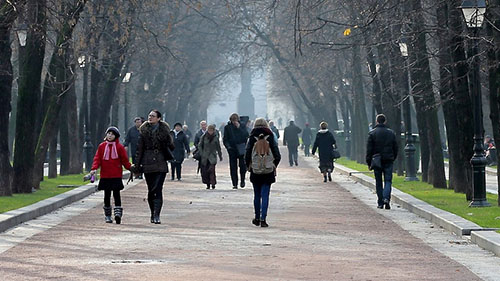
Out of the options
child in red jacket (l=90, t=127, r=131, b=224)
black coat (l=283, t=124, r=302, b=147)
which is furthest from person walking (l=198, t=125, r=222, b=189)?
black coat (l=283, t=124, r=302, b=147)

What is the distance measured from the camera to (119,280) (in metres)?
11.6

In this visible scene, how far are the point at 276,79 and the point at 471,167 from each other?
6242cm

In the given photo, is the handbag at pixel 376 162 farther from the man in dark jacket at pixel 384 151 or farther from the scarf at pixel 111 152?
the scarf at pixel 111 152

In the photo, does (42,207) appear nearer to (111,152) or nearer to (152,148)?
(111,152)

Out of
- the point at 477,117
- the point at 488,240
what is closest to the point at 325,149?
the point at 477,117

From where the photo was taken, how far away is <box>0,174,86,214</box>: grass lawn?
21941 mm

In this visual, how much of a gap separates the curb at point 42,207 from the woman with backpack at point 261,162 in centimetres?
355

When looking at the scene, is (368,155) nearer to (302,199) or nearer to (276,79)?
(302,199)

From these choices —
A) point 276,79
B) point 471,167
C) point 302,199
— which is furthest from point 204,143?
point 276,79

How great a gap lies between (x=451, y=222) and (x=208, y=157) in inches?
552

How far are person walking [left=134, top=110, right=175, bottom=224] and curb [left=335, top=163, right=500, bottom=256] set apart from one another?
4.17m

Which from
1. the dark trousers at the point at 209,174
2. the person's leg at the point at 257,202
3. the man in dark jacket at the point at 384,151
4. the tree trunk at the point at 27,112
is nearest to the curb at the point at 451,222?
the man in dark jacket at the point at 384,151

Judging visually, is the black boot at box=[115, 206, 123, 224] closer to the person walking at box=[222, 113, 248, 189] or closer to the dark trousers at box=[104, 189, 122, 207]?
the dark trousers at box=[104, 189, 122, 207]

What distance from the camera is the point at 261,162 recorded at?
18.5 meters
